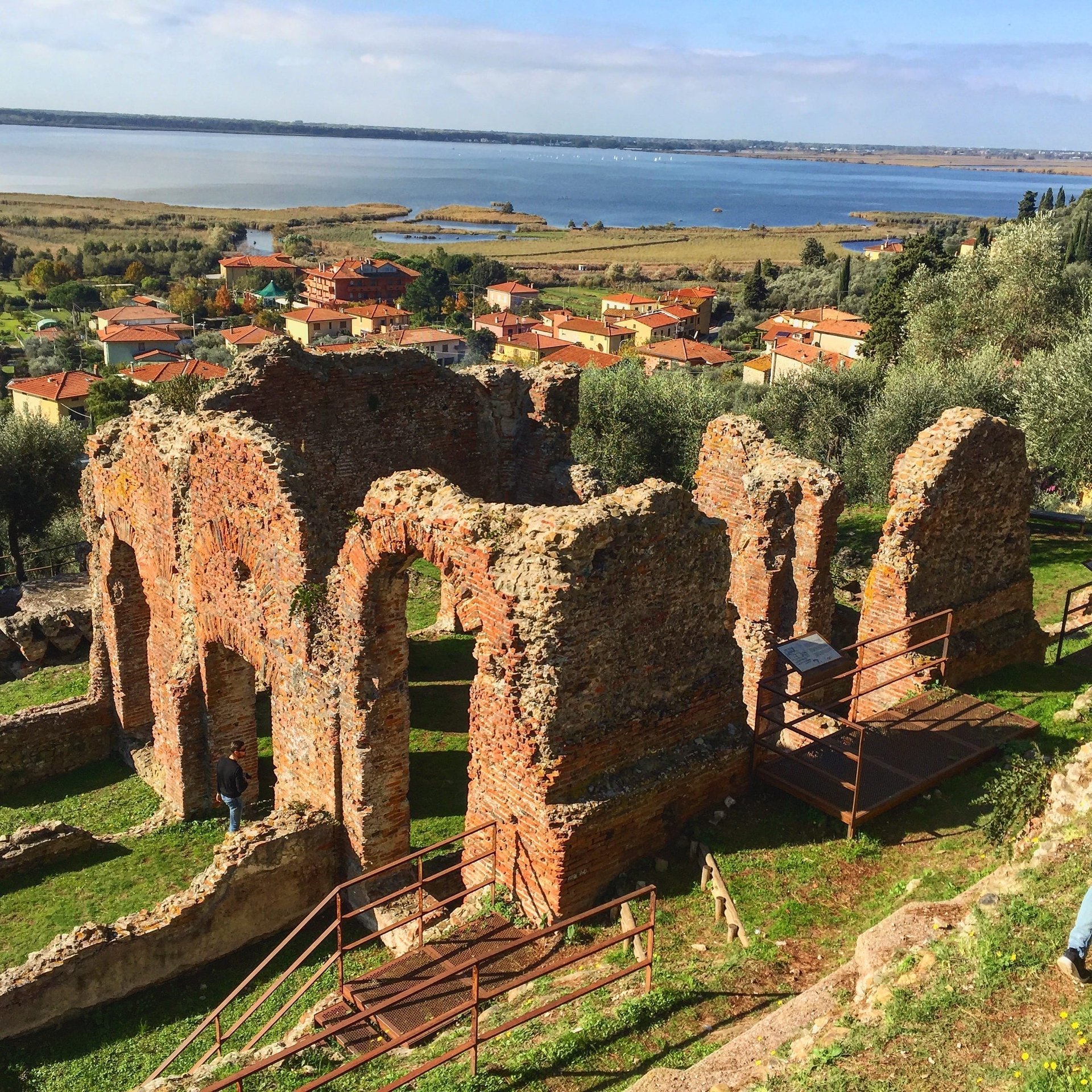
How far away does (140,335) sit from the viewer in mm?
87188

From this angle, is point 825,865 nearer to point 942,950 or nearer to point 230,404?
point 942,950

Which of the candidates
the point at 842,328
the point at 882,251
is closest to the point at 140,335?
the point at 842,328

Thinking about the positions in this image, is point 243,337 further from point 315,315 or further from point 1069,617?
point 1069,617

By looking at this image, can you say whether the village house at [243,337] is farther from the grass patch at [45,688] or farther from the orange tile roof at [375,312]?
the grass patch at [45,688]

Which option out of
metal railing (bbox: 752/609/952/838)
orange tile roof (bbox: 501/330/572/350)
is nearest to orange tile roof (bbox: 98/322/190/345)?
orange tile roof (bbox: 501/330/572/350)

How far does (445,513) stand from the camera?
10.4m

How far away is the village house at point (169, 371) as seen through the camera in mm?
60969

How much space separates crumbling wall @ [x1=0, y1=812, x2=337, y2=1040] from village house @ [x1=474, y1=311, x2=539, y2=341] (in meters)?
81.2

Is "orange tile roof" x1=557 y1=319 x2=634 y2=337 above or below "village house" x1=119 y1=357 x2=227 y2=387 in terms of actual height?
above

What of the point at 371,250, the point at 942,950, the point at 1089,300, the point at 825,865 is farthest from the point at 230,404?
the point at 371,250

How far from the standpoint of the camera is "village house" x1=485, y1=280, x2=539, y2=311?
120 m

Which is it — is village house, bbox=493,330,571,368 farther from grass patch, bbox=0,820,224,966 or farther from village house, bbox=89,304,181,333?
grass patch, bbox=0,820,224,966

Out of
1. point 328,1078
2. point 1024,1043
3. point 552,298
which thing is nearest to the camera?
point 1024,1043

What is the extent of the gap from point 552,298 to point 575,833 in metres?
126
